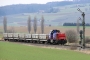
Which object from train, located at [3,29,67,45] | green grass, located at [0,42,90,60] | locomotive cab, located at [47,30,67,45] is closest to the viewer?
green grass, located at [0,42,90,60]

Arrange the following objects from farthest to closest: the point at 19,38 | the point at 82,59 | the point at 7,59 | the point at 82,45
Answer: the point at 19,38, the point at 82,45, the point at 82,59, the point at 7,59

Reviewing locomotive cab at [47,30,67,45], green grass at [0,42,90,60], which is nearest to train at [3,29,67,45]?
locomotive cab at [47,30,67,45]

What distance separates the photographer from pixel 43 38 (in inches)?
2320

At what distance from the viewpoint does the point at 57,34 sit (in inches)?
2131

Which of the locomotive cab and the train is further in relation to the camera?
the train

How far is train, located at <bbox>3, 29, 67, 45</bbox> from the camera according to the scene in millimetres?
54269

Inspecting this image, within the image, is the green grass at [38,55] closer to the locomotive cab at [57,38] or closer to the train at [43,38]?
the locomotive cab at [57,38]

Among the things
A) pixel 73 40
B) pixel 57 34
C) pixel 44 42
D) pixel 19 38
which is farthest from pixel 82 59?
pixel 19 38

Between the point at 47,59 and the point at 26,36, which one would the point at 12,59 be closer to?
the point at 47,59

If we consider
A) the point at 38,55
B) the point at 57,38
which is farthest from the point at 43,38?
the point at 38,55

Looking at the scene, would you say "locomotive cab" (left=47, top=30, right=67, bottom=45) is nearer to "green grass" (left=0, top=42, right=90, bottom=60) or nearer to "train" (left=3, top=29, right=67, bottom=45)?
"train" (left=3, top=29, right=67, bottom=45)

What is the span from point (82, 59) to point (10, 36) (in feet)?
150

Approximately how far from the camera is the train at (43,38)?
54.3 meters

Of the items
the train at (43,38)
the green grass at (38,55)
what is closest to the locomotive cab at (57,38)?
the train at (43,38)
